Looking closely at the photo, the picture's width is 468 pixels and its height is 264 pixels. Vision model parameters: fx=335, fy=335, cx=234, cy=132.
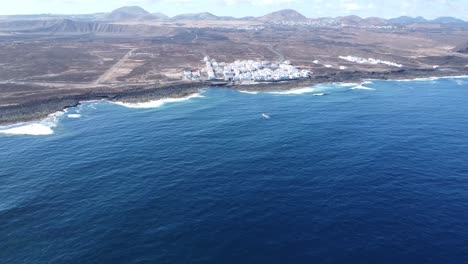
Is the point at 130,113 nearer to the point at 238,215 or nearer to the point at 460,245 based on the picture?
the point at 238,215

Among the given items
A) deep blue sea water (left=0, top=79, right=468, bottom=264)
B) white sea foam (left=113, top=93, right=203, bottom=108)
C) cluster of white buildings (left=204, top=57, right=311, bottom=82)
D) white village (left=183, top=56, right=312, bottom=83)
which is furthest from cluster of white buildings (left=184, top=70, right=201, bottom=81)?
deep blue sea water (left=0, top=79, right=468, bottom=264)

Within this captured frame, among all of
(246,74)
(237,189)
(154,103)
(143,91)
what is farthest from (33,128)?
(246,74)

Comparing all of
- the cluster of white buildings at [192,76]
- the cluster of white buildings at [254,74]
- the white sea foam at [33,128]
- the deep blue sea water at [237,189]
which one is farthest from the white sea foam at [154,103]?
the cluster of white buildings at [254,74]

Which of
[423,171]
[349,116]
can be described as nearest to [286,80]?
[349,116]

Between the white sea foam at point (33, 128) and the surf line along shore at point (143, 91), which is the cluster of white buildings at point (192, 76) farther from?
the white sea foam at point (33, 128)

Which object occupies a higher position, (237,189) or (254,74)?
(254,74)

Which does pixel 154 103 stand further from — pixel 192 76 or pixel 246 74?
pixel 246 74

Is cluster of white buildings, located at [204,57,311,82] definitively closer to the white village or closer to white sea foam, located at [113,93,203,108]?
the white village
